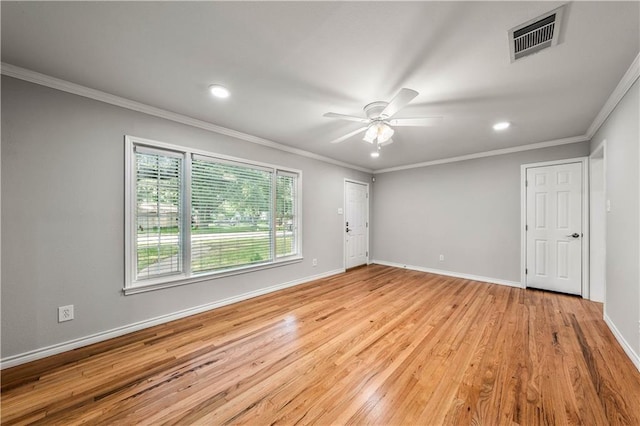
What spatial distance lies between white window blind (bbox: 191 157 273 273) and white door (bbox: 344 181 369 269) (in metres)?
2.07

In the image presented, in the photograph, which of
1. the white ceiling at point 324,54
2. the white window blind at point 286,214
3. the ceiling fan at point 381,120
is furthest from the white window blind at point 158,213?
the ceiling fan at point 381,120

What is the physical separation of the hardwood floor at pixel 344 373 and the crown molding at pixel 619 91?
7.71 ft

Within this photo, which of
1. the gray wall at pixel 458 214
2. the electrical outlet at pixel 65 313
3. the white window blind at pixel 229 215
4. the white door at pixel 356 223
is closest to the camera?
the electrical outlet at pixel 65 313

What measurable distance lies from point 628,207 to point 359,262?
13.8 feet

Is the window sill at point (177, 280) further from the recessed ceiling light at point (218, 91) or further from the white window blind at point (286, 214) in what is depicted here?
the recessed ceiling light at point (218, 91)

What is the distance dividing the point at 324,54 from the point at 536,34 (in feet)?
4.63

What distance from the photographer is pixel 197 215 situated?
3039 millimetres

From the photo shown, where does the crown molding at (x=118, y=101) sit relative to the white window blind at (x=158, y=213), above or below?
above

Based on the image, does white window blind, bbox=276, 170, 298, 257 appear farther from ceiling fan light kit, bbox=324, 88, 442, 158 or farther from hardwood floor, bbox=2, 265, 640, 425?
ceiling fan light kit, bbox=324, 88, 442, 158

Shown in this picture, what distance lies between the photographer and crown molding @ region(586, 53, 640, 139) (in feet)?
6.16

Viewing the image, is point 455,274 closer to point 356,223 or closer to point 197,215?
point 356,223

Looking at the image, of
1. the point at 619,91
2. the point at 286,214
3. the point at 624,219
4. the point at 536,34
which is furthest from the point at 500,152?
the point at 286,214

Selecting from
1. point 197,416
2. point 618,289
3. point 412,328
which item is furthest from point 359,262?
point 197,416

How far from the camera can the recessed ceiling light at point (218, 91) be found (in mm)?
2244
